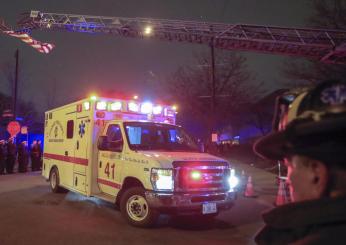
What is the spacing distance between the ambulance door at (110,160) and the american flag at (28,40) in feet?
57.4

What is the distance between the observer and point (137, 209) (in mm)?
8711

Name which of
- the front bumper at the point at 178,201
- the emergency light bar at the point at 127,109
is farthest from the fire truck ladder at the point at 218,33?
the front bumper at the point at 178,201

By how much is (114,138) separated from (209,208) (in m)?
2.80

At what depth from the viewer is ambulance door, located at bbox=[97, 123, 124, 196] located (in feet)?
31.0

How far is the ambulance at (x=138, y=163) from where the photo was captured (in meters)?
8.34

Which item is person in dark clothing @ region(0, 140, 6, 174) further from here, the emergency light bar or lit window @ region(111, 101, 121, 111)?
lit window @ region(111, 101, 121, 111)

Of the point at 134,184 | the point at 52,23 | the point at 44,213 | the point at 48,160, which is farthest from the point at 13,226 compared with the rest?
the point at 52,23

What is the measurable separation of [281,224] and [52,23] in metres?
26.7

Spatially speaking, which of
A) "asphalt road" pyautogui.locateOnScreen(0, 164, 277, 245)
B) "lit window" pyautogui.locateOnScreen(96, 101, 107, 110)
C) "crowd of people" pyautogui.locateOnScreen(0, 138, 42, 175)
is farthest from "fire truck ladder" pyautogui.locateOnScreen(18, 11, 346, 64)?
"lit window" pyautogui.locateOnScreen(96, 101, 107, 110)

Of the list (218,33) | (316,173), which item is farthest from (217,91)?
(316,173)

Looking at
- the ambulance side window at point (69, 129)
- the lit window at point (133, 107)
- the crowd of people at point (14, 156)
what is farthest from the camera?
the crowd of people at point (14, 156)

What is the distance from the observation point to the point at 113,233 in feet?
26.4

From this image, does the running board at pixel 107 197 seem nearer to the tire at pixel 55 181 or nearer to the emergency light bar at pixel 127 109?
the emergency light bar at pixel 127 109

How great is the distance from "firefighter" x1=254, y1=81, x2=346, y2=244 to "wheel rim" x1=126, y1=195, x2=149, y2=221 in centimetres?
717
